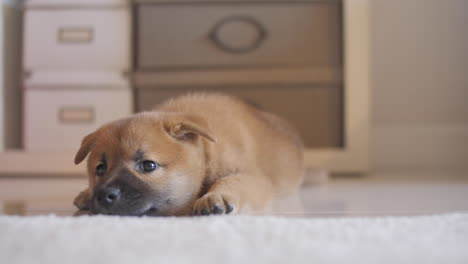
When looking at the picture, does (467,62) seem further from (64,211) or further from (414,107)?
(64,211)

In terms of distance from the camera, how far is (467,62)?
2.71 m

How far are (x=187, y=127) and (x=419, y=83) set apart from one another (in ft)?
6.50

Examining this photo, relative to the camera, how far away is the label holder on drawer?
2.25m

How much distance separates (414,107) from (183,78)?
131cm

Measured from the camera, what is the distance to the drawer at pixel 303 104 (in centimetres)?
223

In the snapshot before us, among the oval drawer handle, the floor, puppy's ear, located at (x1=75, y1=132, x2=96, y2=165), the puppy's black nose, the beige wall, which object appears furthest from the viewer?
the beige wall

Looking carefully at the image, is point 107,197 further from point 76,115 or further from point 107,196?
point 76,115

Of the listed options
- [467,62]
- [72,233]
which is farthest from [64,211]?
[467,62]

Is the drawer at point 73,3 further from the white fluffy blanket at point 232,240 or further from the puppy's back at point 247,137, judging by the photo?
the white fluffy blanket at point 232,240

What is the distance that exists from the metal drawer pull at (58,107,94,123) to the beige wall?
1484mm

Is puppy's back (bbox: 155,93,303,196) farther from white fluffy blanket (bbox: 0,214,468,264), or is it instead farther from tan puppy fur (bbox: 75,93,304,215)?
white fluffy blanket (bbox: 0,214,468,264)

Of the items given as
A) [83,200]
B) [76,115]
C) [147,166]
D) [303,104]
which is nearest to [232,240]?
[147,166]

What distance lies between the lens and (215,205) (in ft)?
3.33

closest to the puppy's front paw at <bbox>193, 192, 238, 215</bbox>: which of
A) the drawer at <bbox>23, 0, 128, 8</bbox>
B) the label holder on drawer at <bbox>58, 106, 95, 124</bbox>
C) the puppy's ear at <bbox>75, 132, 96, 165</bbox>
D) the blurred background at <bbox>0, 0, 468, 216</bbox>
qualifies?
the puppy's ear at <bbox>75, 132, 96, 165</bbox>
